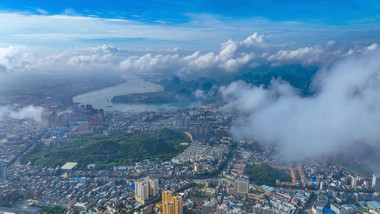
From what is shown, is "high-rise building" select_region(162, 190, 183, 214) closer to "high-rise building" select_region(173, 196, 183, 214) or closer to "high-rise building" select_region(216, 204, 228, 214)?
"high-rise building" select_region(173, 196, 183, 214)

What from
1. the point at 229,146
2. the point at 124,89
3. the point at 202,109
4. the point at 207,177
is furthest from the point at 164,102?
the point at 207,177

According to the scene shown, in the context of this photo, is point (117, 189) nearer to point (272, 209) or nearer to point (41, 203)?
point (41, 203)

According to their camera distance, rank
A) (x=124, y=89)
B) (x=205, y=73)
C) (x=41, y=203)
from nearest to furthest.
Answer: (x=41, y=203), (x=124, y=89), (x=205, y=73)

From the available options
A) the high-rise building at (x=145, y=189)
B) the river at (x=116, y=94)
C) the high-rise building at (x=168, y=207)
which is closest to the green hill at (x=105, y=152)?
the high-rise building at (x=145, y=189)

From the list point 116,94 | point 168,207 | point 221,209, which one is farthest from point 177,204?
point 116,94

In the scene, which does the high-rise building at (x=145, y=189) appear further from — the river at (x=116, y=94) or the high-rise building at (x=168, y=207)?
the river at (x=116, y=94)
